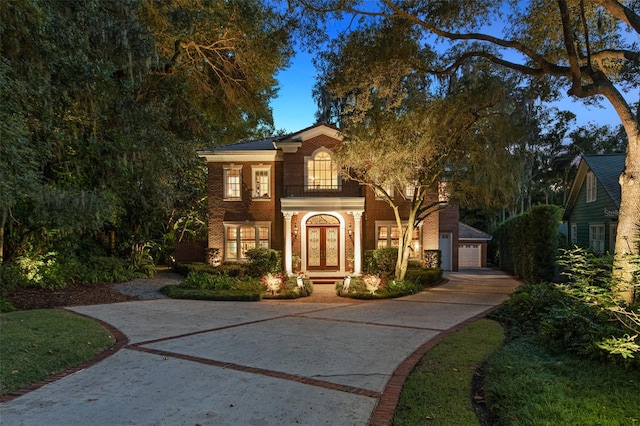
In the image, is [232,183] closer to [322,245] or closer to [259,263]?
[259,263]

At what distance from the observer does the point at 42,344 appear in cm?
597

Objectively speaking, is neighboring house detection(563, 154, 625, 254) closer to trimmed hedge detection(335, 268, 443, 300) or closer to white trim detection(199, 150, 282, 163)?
trimmed hedge detection(335, 268, 443, 300)

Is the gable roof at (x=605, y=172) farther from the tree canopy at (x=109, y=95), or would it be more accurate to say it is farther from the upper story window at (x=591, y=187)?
the tree canopy at (x=109, y=95)

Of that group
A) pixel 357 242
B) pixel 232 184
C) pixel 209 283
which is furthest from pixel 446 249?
pixel 209 283

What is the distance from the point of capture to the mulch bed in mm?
10180

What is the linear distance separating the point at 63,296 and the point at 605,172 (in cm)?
2019

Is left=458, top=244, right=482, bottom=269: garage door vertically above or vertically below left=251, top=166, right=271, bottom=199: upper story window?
below

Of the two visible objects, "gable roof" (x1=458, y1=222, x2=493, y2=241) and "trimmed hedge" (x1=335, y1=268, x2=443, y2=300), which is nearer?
"trimmed hedge" (x1=335, y1=268, x2=443, y2=300)

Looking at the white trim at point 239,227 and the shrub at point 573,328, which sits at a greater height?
the white trim at point 239,227

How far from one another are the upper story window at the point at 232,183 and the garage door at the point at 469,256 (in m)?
15.5

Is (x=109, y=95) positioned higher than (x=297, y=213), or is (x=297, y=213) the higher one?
(x=109, y=95)

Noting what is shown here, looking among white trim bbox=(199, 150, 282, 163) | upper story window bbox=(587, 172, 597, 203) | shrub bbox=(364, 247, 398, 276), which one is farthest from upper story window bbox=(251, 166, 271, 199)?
upper story window bbox=(587, 172, 597, 203)

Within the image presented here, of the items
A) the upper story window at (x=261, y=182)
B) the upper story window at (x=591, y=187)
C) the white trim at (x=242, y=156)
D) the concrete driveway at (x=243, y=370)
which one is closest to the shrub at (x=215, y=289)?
the concrete driveway at (x=243, y=370)

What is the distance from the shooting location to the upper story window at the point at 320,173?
17922 mm
